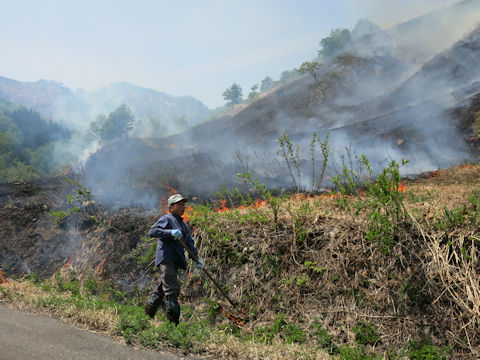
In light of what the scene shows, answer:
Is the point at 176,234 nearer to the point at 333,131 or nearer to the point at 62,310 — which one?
the point at 62,310

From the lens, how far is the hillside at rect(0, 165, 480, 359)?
3.85 m

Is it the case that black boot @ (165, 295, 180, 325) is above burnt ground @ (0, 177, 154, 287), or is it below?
below

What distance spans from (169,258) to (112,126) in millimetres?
59911

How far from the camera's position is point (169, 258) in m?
4.91

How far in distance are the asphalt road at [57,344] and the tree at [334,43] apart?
269 ft

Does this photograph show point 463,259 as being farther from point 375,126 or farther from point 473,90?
point 473,90

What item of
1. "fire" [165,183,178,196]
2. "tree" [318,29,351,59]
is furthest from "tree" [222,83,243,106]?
"fire" [165,183,178,196]

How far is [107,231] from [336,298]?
221 inches

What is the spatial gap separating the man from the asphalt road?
3.16 feet

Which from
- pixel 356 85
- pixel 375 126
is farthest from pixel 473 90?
pixel 356 85

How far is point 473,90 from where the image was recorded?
971 inches

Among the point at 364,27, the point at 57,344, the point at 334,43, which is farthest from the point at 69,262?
the point at 364,27

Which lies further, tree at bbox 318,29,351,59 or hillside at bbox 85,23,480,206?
tree at bbox 318,29,351,59

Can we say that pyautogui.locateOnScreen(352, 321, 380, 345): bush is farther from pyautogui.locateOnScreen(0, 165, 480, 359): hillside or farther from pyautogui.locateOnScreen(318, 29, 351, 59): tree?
pyautogui.locateOnScreen(318, 29, 351, 59): tree
